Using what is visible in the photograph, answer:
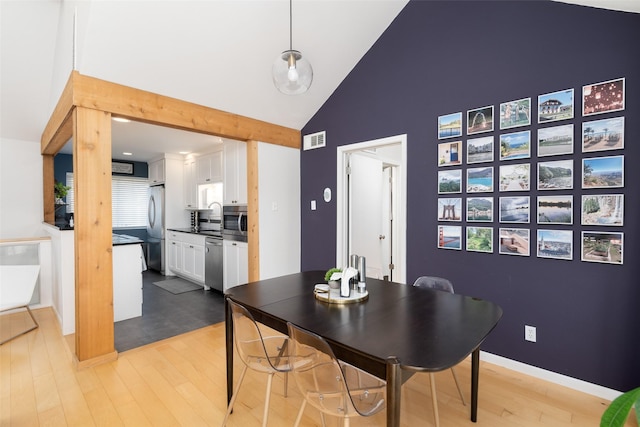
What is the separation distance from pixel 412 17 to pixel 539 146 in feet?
5.85

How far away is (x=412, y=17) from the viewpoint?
308cm

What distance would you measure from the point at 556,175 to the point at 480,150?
58 cm

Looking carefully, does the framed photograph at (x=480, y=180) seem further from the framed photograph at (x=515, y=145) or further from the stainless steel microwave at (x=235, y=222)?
the stainless steel microwave at (x=235, y=222)

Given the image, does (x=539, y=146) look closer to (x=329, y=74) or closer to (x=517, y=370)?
(x=517, y=370)

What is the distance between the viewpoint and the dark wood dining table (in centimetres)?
112

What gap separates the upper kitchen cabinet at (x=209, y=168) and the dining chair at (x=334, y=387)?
4.35m

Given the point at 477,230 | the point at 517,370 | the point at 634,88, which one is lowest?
the point at 517,370

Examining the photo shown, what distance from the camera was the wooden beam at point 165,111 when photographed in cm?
250

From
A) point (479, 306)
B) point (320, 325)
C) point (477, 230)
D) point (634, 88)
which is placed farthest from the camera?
point (477, 230)

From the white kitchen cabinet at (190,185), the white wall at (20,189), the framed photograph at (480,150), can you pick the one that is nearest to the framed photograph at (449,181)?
the framed photograph at (480,150)

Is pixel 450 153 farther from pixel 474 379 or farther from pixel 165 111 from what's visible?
pixel 165 111

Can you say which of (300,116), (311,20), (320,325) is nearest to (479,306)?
(320,325)

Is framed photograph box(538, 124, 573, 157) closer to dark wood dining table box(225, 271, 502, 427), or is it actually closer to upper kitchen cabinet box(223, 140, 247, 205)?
dark wood dining table box(225, 271, 502, 427)

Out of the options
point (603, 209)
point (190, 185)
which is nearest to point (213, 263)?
point (190, 185)
